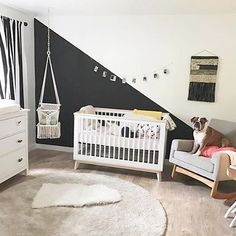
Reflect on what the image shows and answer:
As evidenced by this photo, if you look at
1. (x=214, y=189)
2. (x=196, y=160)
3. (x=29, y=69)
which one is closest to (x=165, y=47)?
(x=196, y=160)

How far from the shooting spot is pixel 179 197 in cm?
319

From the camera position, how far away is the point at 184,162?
3.47 metres

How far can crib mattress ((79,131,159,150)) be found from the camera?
3.63 metres

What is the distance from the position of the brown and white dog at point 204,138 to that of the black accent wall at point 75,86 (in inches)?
25.6

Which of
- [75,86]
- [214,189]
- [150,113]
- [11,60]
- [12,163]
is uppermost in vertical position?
[11,60]

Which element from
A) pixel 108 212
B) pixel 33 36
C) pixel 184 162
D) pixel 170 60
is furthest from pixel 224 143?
pixel 33 36

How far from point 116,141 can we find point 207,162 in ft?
3.91

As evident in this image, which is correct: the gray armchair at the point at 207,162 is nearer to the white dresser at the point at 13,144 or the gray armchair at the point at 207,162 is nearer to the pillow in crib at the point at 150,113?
the pillow in crib at the point at 150,113

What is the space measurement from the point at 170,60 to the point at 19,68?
89.6 inches

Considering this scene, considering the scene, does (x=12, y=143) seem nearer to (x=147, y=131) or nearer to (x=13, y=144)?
(x=13, y=144)

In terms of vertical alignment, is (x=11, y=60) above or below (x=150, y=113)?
above

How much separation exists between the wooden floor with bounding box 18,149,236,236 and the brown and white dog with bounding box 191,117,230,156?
1.62 ft

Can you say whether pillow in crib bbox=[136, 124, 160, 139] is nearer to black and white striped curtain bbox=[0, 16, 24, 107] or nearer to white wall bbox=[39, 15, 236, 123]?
white wall bbox=[39, 15, 236, 123]

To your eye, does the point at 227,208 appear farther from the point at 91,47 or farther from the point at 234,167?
the point at 91,47
